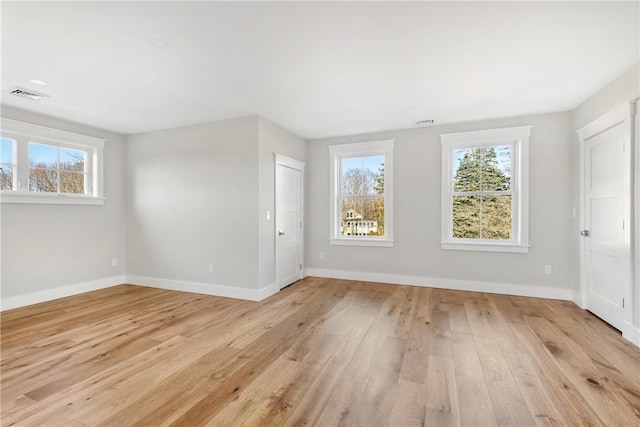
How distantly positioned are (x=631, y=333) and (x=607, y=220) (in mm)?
1196

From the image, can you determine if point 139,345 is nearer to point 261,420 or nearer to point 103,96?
point 261,420

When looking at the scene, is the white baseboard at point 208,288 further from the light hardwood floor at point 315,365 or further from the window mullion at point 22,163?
the window mullion at point 22,163

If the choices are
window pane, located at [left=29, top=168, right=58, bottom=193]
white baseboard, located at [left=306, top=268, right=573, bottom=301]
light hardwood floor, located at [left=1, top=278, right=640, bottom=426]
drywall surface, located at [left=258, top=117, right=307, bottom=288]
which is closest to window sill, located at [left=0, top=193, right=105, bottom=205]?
window pane, located at [left=29, top=168, right=58, bottom=193]

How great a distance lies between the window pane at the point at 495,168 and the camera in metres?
4.41

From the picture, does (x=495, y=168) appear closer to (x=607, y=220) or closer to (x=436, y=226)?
(x=436, y=226)

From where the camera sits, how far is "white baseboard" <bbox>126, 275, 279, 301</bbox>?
4079mm

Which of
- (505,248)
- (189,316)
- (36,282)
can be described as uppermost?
(505,248)

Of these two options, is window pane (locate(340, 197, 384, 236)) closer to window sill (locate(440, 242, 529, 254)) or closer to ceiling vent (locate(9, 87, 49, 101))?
window sill (locate(440, 242, 529, 254))

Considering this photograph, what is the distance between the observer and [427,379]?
82.9 inches

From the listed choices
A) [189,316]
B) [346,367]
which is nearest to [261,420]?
[346,367]

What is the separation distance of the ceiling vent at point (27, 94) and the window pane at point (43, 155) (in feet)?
2.94

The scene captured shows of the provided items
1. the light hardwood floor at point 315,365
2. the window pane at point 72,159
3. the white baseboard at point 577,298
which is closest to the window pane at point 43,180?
the window pane at point 72,159

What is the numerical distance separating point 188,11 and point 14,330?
3633 millimetres

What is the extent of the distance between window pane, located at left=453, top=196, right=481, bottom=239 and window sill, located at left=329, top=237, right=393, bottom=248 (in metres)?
1.09
